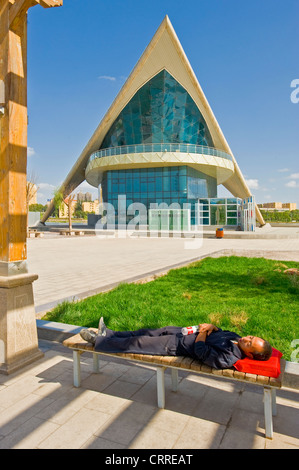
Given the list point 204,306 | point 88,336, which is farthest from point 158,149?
point 88,336

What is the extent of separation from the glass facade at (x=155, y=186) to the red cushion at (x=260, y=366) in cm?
3539

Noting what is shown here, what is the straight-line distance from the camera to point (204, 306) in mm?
6266

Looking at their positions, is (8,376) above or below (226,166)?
below

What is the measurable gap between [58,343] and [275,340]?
297 cm

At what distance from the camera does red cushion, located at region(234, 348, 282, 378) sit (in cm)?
274

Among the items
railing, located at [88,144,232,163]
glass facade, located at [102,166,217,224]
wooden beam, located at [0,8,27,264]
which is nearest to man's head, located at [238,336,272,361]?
wooden beam, located at [0,8,27,264]

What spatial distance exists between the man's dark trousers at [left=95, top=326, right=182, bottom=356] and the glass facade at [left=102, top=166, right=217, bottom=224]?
34918 millimetres

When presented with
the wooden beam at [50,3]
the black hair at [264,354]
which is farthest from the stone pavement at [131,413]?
the wooden beam at [50,3]

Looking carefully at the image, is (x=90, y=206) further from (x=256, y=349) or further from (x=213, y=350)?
(x=256, y=349)

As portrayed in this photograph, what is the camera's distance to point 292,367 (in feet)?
11.4

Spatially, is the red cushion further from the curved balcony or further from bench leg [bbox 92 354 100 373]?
the curved balcony

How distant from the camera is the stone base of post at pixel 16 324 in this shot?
3848 mm
